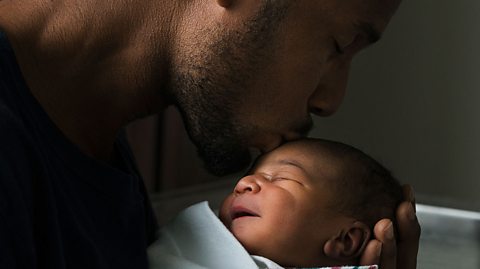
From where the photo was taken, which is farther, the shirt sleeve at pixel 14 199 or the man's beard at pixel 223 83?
→ the man's beard at pixel 223 83

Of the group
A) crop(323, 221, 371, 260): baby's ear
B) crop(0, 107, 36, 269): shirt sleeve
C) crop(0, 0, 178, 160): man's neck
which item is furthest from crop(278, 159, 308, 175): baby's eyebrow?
crop(0, 107, 36, 269): shirt sleeve

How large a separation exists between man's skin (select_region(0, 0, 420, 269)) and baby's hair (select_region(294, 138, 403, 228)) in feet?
0.08

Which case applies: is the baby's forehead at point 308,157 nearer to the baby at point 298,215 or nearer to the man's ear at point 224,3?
→ the baby at point 298,215

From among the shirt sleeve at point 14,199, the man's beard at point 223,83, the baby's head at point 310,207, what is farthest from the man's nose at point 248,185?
the shirt sleeve at point 14,199

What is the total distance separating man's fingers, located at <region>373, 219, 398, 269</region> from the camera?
1215 mm

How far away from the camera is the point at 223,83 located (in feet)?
4.28

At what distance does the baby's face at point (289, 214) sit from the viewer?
1.21m

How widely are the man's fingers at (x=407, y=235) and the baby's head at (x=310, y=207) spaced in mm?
21

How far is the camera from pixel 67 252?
3.39ft

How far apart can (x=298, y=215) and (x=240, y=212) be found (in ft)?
0.28

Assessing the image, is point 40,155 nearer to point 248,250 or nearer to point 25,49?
point 25,49

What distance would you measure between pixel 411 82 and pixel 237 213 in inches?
75.8

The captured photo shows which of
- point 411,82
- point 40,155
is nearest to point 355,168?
point 40,155

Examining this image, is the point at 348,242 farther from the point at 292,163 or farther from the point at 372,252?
the point at 292,163
